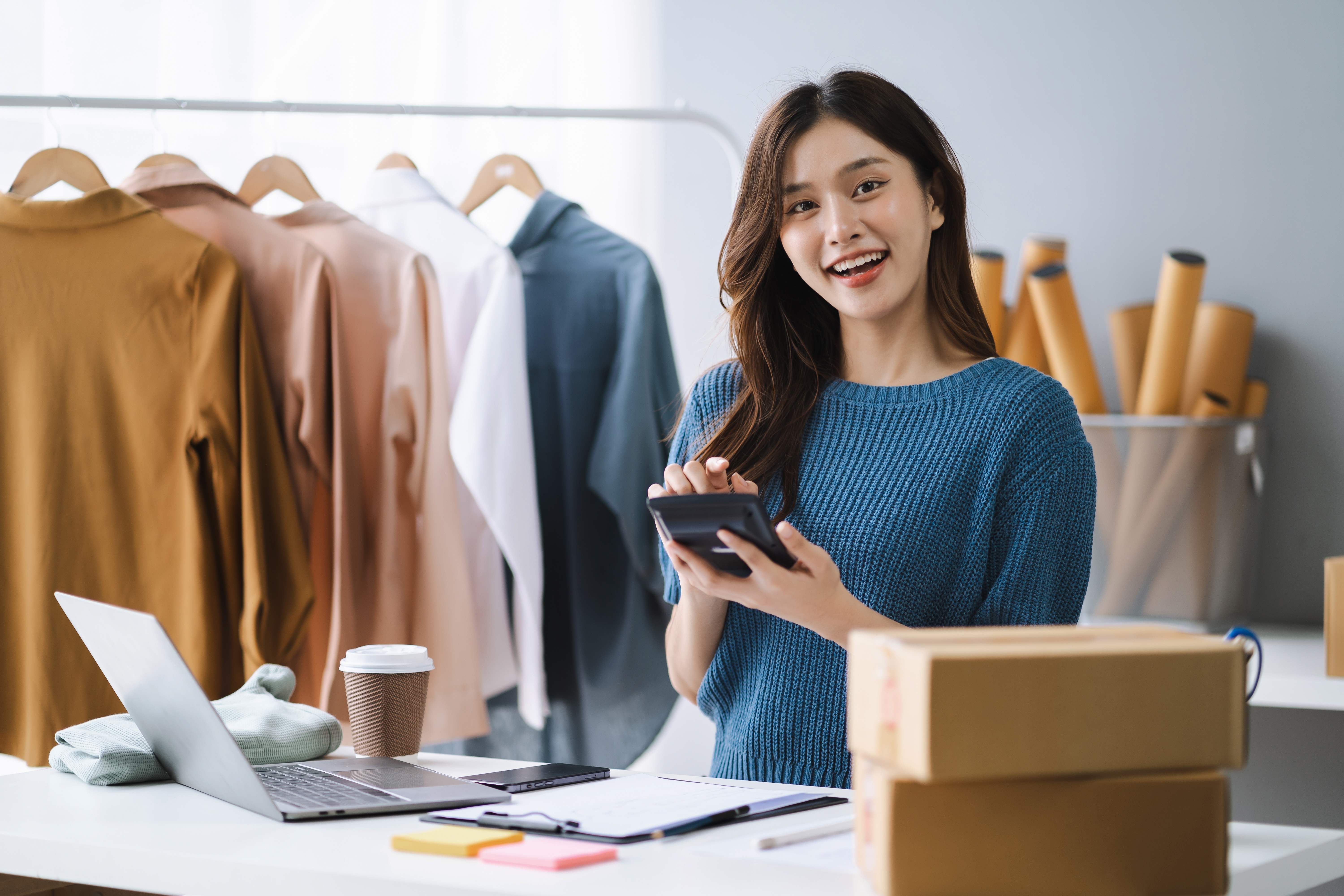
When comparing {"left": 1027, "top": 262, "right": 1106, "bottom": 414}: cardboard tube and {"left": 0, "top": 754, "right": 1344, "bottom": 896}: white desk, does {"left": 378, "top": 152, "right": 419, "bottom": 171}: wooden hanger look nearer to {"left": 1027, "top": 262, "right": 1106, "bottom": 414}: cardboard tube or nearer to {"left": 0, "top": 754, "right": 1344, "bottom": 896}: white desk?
{"left": 1027, "top": 262, "right": 1106, "bottom": 414}: cardboard tube

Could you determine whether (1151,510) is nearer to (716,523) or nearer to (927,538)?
(927,538)

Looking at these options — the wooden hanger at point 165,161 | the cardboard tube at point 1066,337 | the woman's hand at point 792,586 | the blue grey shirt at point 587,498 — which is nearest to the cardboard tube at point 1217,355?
the cardboard tube at point 1066,337

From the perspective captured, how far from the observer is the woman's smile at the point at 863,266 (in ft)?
4.38

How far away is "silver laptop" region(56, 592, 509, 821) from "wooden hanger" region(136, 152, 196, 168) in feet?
3.27

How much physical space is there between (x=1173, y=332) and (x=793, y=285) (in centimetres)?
79

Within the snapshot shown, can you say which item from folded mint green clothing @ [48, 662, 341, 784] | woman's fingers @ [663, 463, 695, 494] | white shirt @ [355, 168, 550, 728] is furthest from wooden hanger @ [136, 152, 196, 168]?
woman's fingers @ [663, 463, 695, 494]

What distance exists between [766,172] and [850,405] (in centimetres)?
28

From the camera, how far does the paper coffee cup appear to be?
114 cm

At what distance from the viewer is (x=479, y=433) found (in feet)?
6.28

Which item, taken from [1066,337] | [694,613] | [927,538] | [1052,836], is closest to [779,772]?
[694,613]

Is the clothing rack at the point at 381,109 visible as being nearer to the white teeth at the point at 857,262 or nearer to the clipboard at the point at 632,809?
the white teeth at the point at 857,262

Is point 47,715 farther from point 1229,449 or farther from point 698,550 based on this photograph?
point 1229,449

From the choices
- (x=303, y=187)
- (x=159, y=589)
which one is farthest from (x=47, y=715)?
(x=303, y=187)

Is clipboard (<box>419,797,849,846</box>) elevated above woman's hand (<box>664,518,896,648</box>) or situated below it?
below
